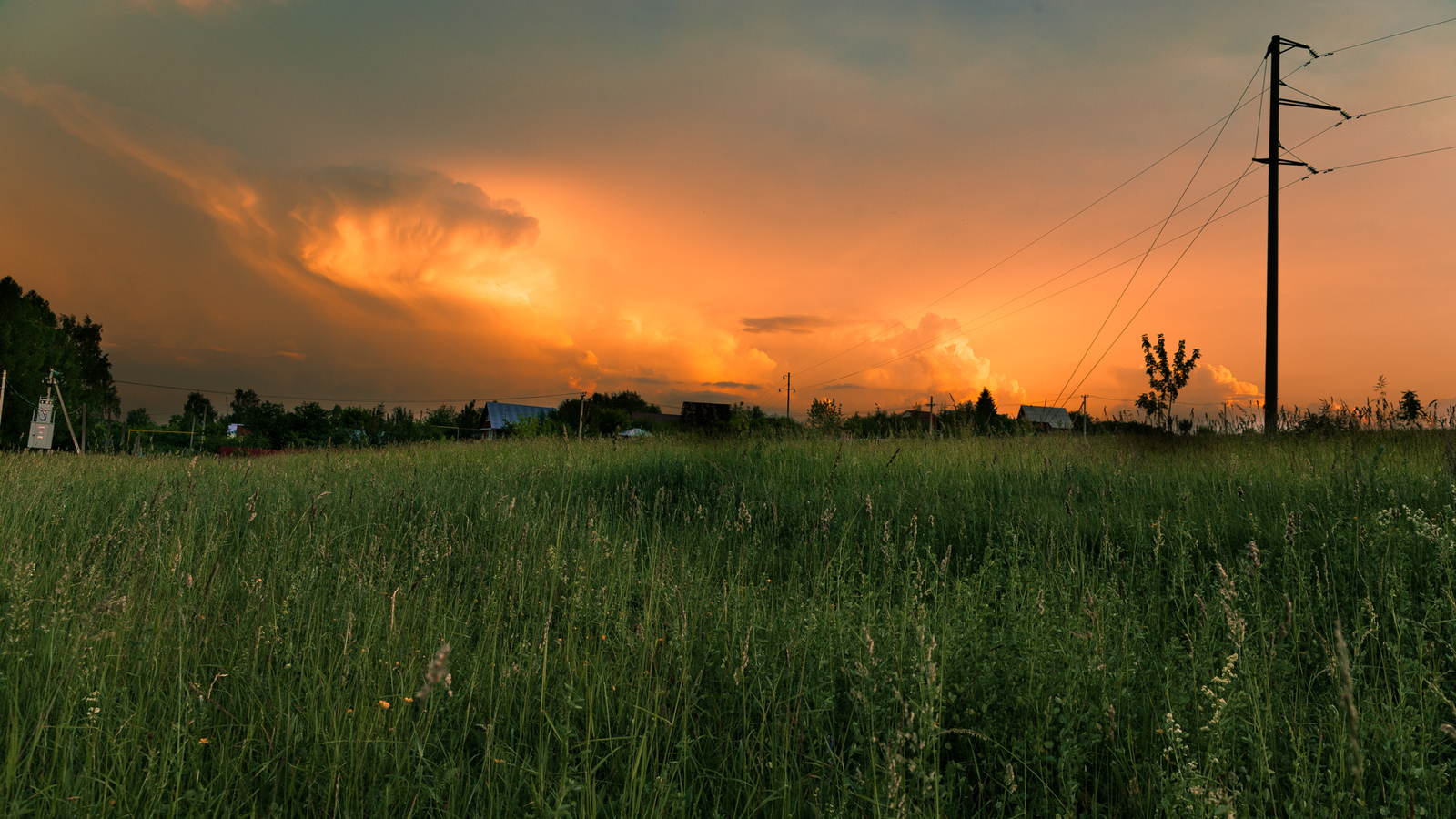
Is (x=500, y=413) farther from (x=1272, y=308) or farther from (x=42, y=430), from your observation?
(x=1272, y=308)

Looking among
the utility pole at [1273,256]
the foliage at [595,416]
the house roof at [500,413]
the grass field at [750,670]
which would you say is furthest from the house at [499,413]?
the grass field at [750,670]

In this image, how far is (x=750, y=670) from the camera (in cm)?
293

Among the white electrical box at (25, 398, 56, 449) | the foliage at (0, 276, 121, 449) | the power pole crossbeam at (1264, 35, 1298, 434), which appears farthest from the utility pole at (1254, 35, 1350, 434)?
the foliage at (0, 276, 121, 449)

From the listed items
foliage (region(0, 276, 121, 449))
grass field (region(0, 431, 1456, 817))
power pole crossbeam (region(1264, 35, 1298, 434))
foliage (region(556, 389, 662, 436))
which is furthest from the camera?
foliage (region(556, 389, 662, 436))

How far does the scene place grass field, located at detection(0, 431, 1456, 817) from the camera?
83.6 inches

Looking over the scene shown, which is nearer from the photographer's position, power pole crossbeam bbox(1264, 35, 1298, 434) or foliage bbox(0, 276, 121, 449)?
power pole crossbeam bbox(1264, 35, 1298, 434)

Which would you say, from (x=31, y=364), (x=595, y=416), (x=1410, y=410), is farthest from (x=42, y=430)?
(x=1410, y=410)

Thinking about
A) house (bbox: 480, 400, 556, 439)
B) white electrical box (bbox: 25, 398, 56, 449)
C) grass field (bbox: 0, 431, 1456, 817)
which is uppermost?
house (bbox: 480, 400, 556, 439)

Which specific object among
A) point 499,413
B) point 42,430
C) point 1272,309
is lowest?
point 42,430

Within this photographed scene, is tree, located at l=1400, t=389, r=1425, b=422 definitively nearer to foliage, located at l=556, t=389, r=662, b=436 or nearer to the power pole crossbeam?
the power pole crossbeam

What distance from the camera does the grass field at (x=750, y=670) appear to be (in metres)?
2.12

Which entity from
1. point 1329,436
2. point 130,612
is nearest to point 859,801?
point 130,612

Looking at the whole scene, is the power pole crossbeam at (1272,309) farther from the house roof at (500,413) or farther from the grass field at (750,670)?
the house roof at (500,413)

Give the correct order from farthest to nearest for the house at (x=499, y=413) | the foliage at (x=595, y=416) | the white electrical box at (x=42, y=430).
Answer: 1. the house at (x=499, y=413)
2. the foliage at (x=595, y=416)
3. the white electrical box at (x=42, y=430)
